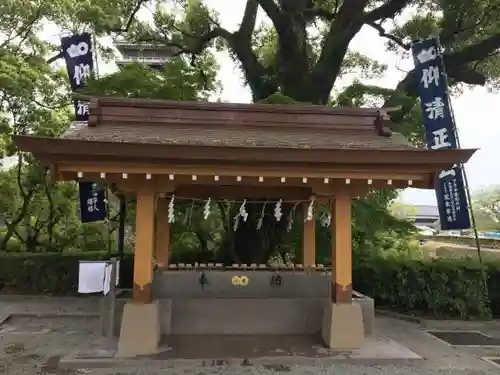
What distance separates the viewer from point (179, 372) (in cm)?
625

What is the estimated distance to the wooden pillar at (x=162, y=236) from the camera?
9.45 m

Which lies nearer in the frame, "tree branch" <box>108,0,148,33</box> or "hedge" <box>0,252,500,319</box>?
"hedge" <box>0,252,500,319</box>

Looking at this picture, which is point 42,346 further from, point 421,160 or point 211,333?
point 421,160

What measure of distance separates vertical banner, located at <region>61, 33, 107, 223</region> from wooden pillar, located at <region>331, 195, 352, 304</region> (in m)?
6.72

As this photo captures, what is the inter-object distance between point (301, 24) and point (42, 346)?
1131cm

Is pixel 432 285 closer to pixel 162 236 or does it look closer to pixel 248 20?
pixel 162 236

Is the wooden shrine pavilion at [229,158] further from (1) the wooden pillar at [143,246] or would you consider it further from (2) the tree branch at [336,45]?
(2) the tree branch at [336,45]

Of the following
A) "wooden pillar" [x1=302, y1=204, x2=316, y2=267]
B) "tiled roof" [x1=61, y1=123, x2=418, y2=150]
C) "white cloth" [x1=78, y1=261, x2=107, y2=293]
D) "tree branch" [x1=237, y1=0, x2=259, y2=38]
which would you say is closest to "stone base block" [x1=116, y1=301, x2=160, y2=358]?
"white cloth" [x1=78, y1=261, x2=107, y2=293]

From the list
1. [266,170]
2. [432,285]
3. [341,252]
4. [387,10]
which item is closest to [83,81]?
[266,170]

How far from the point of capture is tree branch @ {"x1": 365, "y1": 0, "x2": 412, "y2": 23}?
1309cm

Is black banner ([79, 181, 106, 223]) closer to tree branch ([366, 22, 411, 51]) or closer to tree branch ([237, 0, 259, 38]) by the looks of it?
tree branch ([237, 0, 259, 38])

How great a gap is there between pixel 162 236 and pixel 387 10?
9.44m

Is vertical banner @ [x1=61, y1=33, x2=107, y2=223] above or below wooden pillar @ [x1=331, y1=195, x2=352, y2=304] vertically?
above

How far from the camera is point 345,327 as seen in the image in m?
7.41
